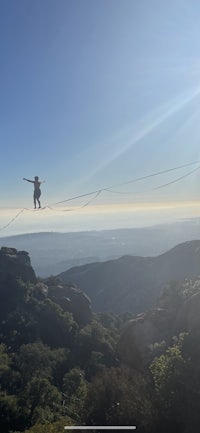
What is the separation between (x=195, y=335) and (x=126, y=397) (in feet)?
18.7

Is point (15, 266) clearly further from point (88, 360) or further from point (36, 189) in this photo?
point (36, 189)

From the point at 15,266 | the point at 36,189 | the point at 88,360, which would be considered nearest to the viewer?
the point at 36,189

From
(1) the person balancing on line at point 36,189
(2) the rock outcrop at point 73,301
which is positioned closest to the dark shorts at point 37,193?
(1) the person balancing on line at point 36,189

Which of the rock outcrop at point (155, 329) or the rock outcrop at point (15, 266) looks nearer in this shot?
the rock outcrop at point (155, 329)

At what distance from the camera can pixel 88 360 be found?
74125mm

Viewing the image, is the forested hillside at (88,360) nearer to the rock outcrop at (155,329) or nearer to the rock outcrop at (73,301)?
the rock outcrop at (155,329)

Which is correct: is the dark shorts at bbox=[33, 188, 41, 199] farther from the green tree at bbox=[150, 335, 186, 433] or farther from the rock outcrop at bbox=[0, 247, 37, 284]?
the rock outcrop at bbox=[0, 247, 37, 284]

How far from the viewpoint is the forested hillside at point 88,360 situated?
2128 centimetres

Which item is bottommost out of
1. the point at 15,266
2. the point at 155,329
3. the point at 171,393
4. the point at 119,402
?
the point at 119,402

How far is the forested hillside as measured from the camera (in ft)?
69.8

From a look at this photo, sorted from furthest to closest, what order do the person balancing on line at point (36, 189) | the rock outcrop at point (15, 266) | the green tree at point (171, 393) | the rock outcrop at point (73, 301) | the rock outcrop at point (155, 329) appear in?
the rock outcrop at point (73, 301) < the rock outcrop at point (15, 266) < the rock outcrop at point (155, 329) < the person balancing on line at point (36, 189) < the green tree at point (171, 393)

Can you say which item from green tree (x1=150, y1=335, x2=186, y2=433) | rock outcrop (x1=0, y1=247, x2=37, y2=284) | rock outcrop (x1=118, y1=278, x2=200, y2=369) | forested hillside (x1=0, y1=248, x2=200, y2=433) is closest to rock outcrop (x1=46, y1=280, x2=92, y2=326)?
forested hillside (x1=0, y1=248, x2=200, y2=433)

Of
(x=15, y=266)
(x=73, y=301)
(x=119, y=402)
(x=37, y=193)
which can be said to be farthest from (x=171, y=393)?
(x=15, y=266)

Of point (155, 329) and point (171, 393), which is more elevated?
point (155, 329)
